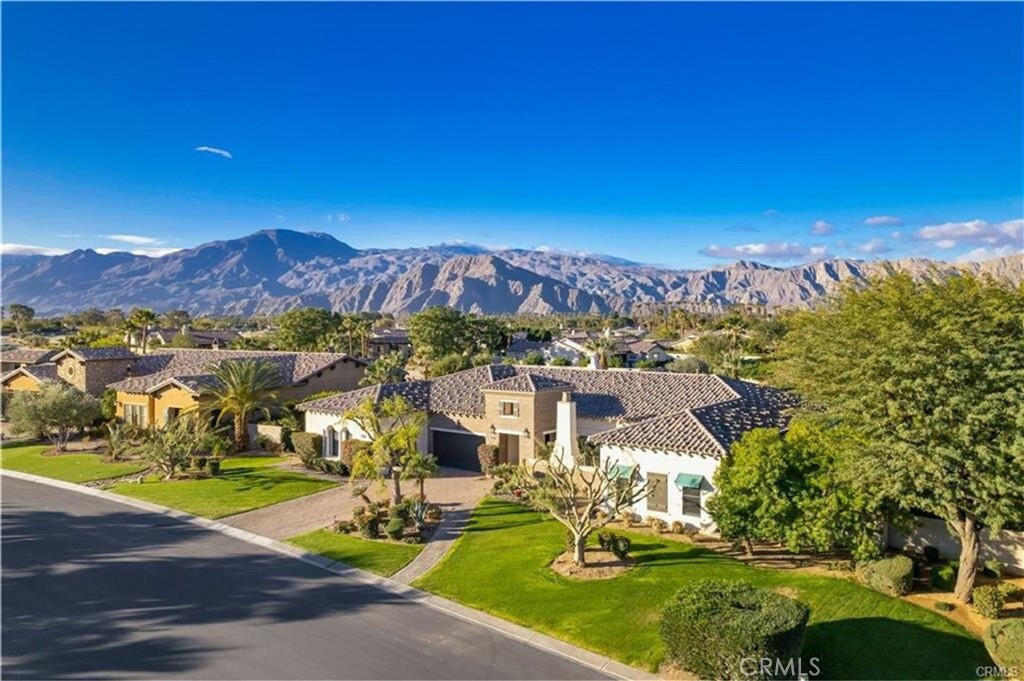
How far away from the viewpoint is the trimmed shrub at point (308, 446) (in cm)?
3581

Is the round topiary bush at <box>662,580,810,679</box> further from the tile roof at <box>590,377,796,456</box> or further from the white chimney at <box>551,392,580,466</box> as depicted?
the white chimney at <box>551,392,580,466</box>

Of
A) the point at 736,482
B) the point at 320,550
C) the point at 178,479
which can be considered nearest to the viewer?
the point at 736,482

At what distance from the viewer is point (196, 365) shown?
48.0 m

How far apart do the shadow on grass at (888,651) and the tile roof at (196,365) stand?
39.1 meters

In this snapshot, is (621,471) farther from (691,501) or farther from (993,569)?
(993,569)

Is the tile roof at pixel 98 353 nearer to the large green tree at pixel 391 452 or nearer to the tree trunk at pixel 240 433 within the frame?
the tree trunk at pixel 240 433

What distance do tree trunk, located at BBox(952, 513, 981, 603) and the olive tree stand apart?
4762 cm

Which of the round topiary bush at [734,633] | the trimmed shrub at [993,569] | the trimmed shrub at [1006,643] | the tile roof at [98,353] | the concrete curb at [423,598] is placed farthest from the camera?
the tile roof at [98,353]

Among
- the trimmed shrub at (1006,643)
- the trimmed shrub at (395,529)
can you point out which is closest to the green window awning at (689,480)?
the trimmed shrub at (1006,643)

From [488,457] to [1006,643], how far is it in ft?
74.2

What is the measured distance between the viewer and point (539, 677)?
46.5 ft

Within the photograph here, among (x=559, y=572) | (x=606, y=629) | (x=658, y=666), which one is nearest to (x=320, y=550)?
(x=559, y=572)

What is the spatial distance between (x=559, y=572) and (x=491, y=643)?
4773 millimetres

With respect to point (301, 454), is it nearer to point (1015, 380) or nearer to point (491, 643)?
point (491, 643)
